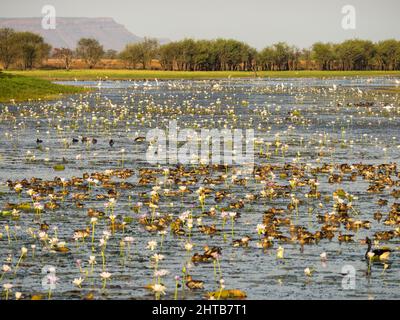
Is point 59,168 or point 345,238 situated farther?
point 59,168

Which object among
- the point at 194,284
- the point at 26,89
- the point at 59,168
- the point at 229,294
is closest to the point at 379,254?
the point at 229,294

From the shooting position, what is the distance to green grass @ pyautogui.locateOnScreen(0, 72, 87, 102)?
72062 mm

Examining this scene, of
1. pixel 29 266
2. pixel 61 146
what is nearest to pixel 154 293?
pixel 29 266

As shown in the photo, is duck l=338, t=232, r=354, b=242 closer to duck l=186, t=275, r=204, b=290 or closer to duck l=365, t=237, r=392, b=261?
duck l=365, t=237, r=392, b=261

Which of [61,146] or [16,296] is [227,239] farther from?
[61,146]

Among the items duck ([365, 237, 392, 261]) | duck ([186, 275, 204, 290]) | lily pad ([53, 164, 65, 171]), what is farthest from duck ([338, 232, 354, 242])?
lily pad ([53, 164, 65, 171])

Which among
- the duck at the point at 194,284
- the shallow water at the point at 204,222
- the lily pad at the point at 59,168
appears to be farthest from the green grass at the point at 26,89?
the duck at the point at 194,284

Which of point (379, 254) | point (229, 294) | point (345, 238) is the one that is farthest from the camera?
point (345, 238)

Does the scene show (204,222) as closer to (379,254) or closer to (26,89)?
(379,254)

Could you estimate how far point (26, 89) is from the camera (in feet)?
254

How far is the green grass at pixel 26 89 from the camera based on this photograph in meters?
72.1

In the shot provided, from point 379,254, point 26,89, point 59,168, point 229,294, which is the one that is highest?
point 26,89

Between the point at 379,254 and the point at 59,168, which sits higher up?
the point at 59,168

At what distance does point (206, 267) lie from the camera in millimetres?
15898
